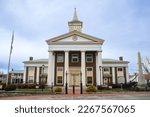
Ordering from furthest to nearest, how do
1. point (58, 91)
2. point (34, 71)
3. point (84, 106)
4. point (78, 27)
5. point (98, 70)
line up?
point (34, 71) → point (78, 27) → point (98, 70) → point (58, 91) → point (84, 106)

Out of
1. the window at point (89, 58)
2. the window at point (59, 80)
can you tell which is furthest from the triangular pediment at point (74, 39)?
the window at point (59, 80)

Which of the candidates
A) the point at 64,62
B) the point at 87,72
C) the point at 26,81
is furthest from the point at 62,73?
the point at 26,81

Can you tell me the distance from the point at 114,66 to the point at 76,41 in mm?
17965

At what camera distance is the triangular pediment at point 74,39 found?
37.8 meters

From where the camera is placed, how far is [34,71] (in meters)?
51.5

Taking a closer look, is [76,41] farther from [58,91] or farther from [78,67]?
[58,91]

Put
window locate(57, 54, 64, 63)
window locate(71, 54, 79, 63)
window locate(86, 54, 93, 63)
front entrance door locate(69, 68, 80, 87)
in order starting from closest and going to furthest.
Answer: front entrance door locate(69, 68, 80, 87) → window locate(57, 54, 64, 63) → window locate(71, 54, 79, 63) → window locate(86, 54, 93, 63)

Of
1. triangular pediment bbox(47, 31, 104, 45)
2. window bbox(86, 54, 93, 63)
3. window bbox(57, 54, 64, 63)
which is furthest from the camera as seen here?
window bbox(86, 54, 93, 63)

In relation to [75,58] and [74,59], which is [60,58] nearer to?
[74,59]

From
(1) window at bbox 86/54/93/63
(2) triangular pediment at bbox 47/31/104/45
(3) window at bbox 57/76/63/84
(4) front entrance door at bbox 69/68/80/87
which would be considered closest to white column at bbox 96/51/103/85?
(1) window at bbox 86/54/93/63

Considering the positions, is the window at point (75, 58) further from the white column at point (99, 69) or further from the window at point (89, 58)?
the white column at point (99, 69)

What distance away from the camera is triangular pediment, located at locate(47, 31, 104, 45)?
37844mm

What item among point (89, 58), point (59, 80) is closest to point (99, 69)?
point (89, 58)

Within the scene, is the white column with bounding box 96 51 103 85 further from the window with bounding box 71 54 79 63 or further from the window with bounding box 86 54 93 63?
the window with bounding box 71 54 79 63
